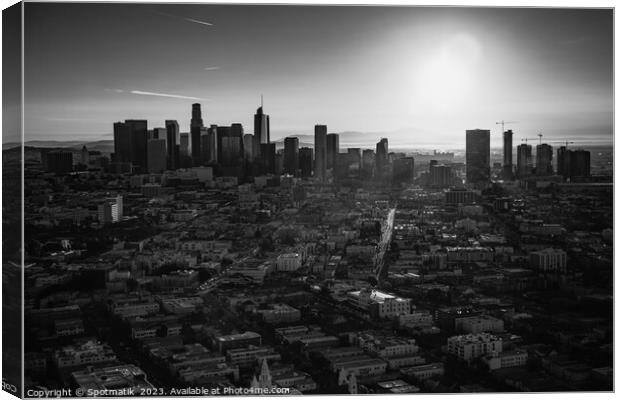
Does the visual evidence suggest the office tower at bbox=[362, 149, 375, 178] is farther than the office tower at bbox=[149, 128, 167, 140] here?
Yes

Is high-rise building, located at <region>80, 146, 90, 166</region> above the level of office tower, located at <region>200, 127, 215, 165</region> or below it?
below

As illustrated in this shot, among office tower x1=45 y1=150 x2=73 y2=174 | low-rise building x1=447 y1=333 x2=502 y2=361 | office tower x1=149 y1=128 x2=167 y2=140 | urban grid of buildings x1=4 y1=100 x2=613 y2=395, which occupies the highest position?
office tower x1=149 y1=128 x2=167 y2=140

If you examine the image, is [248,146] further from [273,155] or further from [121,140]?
[121,140]

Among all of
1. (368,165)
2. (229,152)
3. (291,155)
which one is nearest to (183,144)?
(229,152)

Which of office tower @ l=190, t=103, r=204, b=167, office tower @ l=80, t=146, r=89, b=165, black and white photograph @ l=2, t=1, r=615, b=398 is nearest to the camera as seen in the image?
black and white photograph @ l=2, t=1, r=615, b=398

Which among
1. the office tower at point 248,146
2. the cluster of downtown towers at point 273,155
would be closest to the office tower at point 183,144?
the cluster of downtown towers at point 273,155

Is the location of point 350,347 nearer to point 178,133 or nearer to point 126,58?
point 178,133

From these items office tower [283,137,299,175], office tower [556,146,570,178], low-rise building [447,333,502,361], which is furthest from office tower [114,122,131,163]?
office tower [556,146,570,178]

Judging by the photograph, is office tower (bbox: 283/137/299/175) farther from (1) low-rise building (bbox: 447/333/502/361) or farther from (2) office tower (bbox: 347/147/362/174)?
(1) low-rise building (bbox: 447/333/502/361)

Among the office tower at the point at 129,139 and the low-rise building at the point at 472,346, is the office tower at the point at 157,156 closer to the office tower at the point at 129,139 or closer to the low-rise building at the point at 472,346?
the office tower at the point at 129,139
